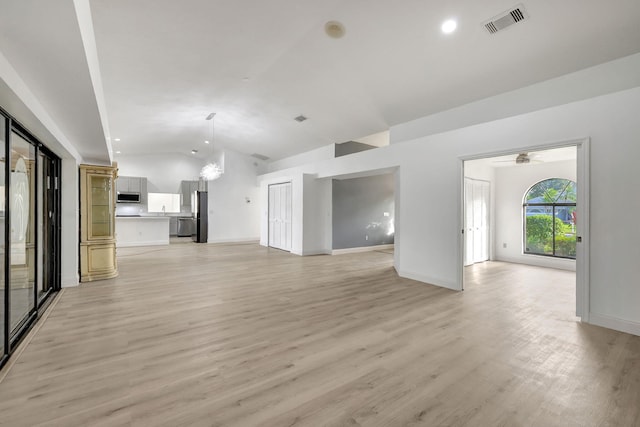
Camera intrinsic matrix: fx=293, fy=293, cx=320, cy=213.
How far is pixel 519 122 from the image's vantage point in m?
3.94

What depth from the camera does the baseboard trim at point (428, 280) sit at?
15.7ft

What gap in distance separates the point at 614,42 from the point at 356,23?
9.37 ft

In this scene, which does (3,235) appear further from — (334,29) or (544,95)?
(544,95)

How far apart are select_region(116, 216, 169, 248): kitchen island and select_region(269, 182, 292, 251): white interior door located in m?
3.84

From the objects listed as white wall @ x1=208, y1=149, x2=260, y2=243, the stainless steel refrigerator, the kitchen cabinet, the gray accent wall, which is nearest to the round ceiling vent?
the gray accent wall

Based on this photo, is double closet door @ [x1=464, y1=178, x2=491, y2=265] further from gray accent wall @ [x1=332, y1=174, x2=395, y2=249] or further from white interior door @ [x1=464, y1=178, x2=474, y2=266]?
gray accent wall @ [x1=332, y1=174, x2=395, y2=249]

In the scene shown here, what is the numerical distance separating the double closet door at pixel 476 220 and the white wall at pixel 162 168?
10704 mm

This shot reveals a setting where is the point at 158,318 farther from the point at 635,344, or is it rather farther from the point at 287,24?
the point at 635,344

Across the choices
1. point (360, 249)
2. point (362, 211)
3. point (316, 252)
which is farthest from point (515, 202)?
point (316, 252)

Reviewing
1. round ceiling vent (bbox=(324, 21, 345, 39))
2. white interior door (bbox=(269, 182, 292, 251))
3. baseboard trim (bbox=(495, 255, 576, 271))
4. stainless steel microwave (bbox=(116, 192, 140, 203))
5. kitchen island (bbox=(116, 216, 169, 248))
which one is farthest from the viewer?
stainless steel microwave (bbox=(116, 192, 140, 203))

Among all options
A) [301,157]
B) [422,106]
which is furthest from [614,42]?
[301,157]

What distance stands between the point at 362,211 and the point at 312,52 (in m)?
5.64

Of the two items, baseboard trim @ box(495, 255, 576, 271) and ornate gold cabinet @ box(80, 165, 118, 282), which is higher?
ornate gold cabinet @ box(80, 165, 118, 282)

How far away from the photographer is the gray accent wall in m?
8.86
